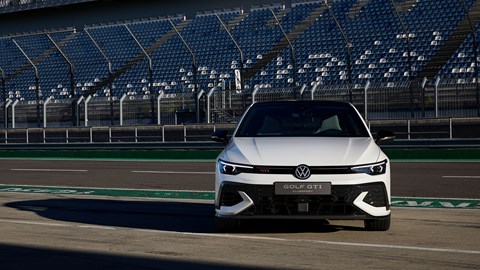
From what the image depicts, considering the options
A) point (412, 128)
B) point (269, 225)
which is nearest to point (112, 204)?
point (269, 225)

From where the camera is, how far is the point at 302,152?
29.8 feet

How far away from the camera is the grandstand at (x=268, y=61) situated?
29000 mm

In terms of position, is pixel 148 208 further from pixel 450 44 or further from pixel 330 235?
pixel 450 44

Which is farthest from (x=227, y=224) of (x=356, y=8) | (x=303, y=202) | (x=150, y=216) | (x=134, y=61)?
(x=134, y=61)

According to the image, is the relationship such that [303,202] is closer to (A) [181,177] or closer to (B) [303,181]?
→ (B) [303,181]

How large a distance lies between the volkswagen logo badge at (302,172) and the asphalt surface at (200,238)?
0.62 meters

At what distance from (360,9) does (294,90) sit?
13.1 metres

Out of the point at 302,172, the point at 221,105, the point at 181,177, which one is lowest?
the point at 181,177

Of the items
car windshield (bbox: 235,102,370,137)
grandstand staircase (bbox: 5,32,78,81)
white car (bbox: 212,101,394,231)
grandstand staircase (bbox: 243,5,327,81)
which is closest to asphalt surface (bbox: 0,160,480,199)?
car windshield (bbox: 235,102,370,137)

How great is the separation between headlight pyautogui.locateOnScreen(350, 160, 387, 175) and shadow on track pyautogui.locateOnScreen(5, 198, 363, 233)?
98 cm

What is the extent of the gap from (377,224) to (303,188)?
1133 mm

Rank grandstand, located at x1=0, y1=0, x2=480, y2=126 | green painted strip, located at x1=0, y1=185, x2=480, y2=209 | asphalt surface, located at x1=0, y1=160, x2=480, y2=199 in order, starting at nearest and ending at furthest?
green painted strip, located at x1=0, y1=185, x2=480, y2=209
asphalt surface, located at x1=0, y1=160, x2=480, y2=199
grandstand, located at x1=0, y1=0, x2=480, y2=126

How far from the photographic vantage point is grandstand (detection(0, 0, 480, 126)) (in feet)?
95.1

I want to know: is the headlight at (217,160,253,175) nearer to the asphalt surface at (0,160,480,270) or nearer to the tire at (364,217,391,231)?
the asphalt surface at (0,160,480,270)
